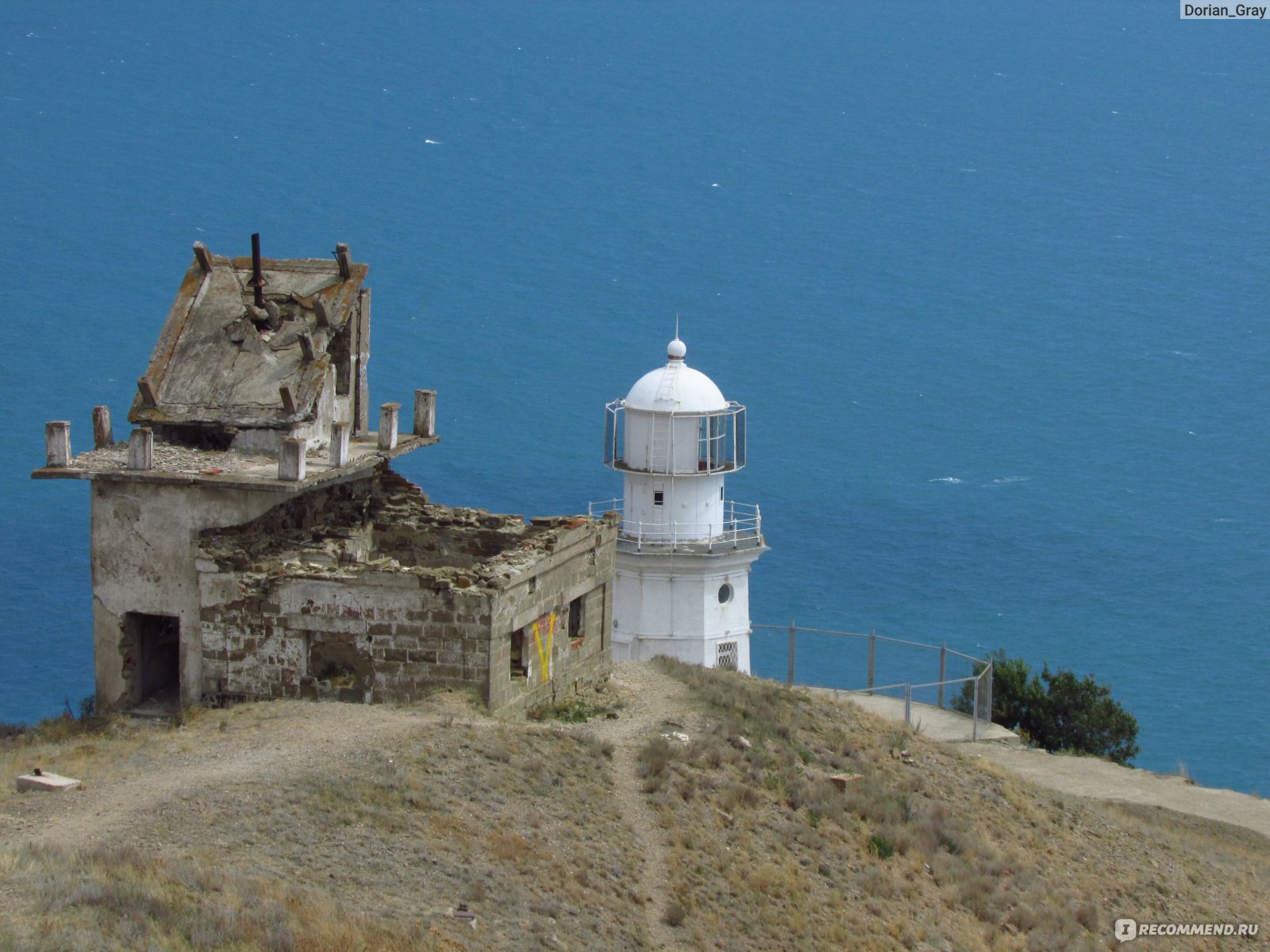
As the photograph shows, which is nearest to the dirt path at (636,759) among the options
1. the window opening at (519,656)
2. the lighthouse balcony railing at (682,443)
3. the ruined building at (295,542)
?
the ruined building at (295,542)

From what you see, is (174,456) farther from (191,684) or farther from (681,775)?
(681,775)

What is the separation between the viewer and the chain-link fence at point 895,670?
4428cm

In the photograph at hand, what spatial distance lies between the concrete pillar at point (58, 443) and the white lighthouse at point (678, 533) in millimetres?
16666

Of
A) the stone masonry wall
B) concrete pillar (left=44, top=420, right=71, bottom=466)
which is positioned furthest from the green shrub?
concrete pillar (left=44, top=420, right=71, bottom=466)

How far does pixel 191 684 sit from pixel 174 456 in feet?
12.3

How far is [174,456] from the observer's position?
31.7 metres

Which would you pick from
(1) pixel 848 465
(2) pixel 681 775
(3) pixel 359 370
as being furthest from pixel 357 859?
(1) pixel 848 465

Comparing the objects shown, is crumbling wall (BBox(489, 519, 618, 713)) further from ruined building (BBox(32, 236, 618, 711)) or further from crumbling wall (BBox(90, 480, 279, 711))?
crumbling wall (BBox(90, 480, 279, 711))

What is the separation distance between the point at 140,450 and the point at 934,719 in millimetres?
20590

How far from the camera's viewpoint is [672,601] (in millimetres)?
45438

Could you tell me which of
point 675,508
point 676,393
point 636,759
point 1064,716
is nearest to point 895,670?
point 1064,716

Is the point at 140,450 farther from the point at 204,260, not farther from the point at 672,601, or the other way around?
the point at 672,601

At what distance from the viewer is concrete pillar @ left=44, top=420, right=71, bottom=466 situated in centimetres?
3092

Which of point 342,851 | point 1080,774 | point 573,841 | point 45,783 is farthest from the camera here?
point 1080,774
